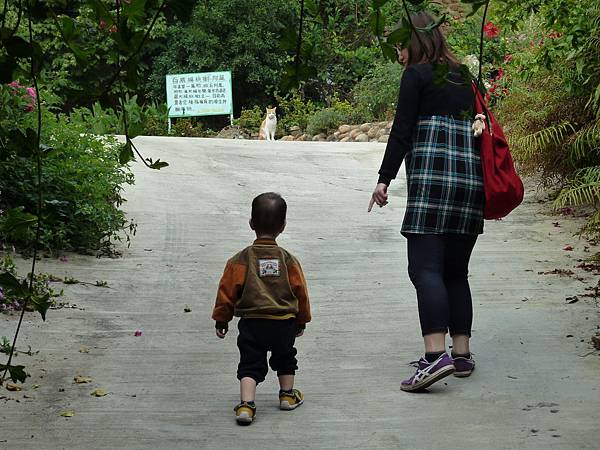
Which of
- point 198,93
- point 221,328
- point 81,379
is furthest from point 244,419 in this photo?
point 198,93

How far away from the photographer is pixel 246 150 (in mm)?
16078

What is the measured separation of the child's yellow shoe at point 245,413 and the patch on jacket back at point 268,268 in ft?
1.98

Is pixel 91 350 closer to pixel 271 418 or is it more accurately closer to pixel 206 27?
pixel 271 418

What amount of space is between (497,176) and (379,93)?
53.6 feet

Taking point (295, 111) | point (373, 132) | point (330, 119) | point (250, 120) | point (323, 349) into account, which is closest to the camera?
point (323, 349)

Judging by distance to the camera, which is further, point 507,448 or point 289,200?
point 289,200

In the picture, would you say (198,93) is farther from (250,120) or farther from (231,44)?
(231,44)

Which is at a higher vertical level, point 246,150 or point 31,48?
point 31,48

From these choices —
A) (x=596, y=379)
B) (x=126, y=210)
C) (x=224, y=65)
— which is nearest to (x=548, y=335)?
(x=596, y=379)

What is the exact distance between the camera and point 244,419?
17.0 ft

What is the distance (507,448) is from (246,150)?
38.0 feet

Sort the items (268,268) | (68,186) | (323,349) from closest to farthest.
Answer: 1. (268,268)
2. (323,349)
3. (68,186)

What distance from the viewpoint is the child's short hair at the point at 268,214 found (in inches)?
210

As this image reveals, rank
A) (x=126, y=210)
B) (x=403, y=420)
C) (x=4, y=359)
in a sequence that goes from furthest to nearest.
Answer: (x=126, y=210) → (x=4, y=359) → (x=403, y=420)
